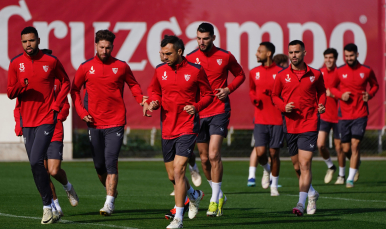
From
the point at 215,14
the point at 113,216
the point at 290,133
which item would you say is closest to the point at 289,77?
the point at 290,133

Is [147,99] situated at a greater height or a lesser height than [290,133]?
greater

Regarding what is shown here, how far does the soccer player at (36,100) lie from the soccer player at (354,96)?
6.88 metres

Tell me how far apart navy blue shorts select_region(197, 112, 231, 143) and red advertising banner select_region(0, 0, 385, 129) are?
10.3 metres

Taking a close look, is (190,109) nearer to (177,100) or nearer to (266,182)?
(177,100)

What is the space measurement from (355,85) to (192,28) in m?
7.86

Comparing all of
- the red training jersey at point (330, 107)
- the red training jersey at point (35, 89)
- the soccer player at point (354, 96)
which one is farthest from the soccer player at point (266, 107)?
the red training jersey at point (35, 89)

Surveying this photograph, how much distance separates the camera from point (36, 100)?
26.6 ft

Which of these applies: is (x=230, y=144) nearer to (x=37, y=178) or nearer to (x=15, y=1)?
(x=15, y=1)

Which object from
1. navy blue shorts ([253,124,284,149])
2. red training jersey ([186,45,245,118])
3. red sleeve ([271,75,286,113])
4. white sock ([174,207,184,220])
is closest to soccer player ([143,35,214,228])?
white sock ([174,207,184,220])

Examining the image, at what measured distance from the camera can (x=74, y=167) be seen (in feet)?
57.1

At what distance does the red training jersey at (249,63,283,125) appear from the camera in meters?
11.9

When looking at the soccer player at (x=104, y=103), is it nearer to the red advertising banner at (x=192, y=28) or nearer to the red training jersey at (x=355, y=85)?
the red training jersey at (x=355, y=85)

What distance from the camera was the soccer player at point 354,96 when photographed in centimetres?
1327

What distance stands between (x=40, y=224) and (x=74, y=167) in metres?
9.64
